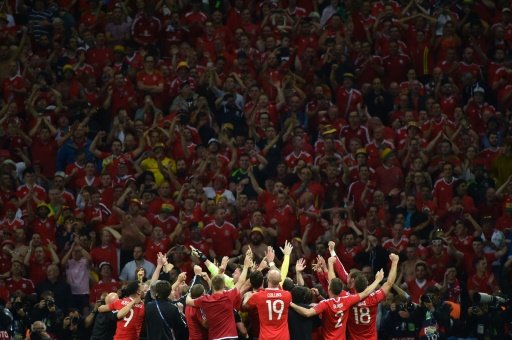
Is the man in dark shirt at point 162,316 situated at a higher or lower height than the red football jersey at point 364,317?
higher

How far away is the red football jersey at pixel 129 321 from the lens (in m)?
19.8

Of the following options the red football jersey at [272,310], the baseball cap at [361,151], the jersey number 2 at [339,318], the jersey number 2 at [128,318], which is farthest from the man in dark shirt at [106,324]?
the baseball cap at [361,151]

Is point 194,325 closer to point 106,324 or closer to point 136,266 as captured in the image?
point 106,324

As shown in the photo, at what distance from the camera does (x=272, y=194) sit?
83.8 ft

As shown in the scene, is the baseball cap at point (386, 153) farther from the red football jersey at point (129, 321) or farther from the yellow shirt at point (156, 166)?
the red football jersey at point (129, 321)

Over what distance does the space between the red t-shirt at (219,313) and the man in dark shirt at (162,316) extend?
45 centimetres

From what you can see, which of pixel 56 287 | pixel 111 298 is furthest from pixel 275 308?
pixel 56 287

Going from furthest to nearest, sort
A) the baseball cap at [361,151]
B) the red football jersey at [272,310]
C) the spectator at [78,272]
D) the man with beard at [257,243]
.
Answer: the baseball cap at [361,151] < the man with beard at [257,243] < the spectator at [78,272] < the red football jersey at [272,310]

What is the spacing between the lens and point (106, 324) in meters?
19.8

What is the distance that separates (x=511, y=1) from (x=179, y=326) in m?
13.0

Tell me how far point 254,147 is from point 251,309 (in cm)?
764

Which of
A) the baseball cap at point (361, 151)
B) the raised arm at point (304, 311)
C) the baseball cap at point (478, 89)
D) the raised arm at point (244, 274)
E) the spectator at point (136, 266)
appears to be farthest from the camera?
the baseball cap at point (478, 89)

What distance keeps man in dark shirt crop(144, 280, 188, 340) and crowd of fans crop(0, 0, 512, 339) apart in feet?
5.89

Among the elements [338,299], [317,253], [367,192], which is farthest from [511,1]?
[338,299]
